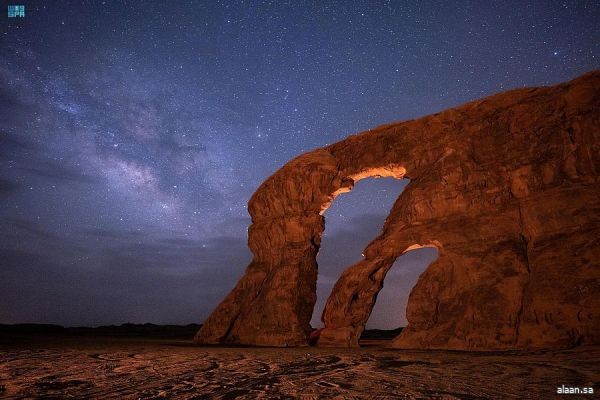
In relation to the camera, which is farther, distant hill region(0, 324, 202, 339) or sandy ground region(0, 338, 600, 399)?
distant hill region(0, 324, 202, 339)

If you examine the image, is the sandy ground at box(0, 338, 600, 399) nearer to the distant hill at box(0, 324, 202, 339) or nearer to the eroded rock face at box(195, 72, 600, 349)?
the eroded rock face at box(195, 72, 600, 349)

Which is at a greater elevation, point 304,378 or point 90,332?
point 304,378

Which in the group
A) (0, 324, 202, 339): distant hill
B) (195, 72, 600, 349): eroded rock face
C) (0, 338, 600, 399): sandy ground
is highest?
(195, 72, 600, 349): eroded rock face

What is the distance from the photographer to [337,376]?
22.5 ft

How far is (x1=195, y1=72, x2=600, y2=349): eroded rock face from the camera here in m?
12.5

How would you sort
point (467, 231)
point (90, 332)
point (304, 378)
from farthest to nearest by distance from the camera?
1. point (90, 332)
2. point (467, 231)
3. point (304, 378)

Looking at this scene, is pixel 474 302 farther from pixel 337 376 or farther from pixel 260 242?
pixel 260 242

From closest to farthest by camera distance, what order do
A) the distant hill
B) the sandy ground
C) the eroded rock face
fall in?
the sandy ground < the eroded rock face < the distant hill

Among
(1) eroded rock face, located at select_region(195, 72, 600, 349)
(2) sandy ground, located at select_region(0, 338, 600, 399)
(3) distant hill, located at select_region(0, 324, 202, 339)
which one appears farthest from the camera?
(3) distant hill, located at select_region(0, 324, 202, 339)

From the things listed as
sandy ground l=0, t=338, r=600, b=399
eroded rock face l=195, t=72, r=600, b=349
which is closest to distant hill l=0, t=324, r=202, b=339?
eroded rock face l=195, t=72, r=600, b=349

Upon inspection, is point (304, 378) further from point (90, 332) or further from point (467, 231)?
point (90, 332)

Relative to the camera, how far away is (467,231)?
14797mm

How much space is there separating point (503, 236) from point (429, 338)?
4.38m

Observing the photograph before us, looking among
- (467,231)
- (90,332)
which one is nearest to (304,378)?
(467,231)
